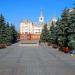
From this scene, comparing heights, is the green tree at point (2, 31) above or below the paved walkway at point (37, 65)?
above

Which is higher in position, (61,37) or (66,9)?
(66,9)

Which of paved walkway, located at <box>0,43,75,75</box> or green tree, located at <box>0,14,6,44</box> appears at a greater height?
green tree, located at <box>0,14,6,44</box>

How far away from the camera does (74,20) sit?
43.3 metres

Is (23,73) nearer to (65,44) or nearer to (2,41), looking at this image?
(65,44)

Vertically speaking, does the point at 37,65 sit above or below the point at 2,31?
below

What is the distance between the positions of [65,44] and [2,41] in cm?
Answer: 2408

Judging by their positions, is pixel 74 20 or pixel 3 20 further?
pixel 3 20

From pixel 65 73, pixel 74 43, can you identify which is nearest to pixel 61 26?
pixel 74 43

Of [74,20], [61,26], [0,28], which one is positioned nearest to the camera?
[74,20]

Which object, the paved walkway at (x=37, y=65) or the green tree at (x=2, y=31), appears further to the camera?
the green tree at (x=2, y=31)

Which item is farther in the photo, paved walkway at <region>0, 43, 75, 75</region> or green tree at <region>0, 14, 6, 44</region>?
green tree at <region>0, 14, 6, 44</region>

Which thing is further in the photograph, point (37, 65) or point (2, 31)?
point (2, 31)

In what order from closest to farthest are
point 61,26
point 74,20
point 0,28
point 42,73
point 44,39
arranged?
1. point 42,73
2. point 74,20
3. point 61,26
4. point 0,28
5. point 44,39

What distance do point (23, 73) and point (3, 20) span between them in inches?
2413
